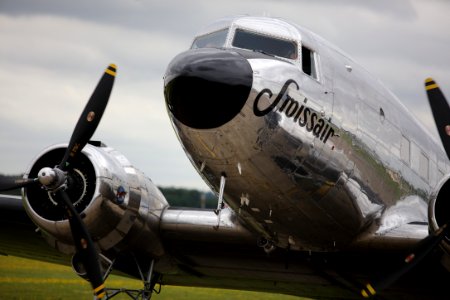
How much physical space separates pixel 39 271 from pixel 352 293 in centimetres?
2291

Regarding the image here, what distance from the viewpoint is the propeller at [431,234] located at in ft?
36.9

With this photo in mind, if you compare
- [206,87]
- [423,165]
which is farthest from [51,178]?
[423,165]

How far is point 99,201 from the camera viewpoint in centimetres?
1282

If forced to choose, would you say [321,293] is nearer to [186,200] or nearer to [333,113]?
[333,113]

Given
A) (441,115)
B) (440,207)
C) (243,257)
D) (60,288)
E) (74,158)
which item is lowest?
(60,288)

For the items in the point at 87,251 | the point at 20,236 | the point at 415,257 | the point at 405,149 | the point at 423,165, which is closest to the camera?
the point at 415,257

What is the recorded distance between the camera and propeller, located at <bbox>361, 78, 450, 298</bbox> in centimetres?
1124

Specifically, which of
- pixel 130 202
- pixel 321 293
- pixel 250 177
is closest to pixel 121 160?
pixel 130 202

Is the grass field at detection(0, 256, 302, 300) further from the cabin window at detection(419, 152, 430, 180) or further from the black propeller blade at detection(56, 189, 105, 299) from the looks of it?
the cabin window at detection(419, 152, 430, 180)

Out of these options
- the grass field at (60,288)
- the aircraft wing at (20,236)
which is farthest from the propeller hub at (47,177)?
the grass field at (60,288)

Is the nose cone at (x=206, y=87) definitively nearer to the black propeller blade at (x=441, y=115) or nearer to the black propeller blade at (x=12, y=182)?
the black propeller blade at (x=441, y=115)

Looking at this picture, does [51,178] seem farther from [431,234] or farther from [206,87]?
[431,234]

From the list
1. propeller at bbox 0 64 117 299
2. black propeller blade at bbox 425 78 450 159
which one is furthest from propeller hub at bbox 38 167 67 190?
black propeller blade at bbox 425 78 450 159

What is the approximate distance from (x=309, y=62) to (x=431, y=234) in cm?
294
